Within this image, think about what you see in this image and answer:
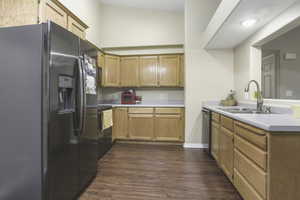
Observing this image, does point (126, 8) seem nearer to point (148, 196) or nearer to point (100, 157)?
point (100, 157)

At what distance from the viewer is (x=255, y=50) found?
2846mm

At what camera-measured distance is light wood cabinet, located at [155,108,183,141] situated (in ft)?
12.5

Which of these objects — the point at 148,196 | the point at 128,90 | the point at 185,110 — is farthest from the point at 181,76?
the point at 148,196

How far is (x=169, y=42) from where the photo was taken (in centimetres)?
439

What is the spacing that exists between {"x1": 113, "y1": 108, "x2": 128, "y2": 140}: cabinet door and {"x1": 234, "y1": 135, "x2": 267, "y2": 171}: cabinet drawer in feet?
8.61

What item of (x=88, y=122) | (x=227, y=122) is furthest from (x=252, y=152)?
(x=88, y=122)

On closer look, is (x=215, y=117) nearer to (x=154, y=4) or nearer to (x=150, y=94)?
(x=150, y=94)

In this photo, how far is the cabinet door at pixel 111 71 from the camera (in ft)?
13.4

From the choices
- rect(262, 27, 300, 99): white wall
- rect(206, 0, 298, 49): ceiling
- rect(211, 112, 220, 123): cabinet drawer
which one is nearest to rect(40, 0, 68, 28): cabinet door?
rect(206, 0, 298, 49): ceiling

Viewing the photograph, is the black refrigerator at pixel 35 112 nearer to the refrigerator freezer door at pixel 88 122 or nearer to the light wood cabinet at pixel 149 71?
the refrigerator freezer door at pixel 88 122

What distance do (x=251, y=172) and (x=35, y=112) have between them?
185 centimetres

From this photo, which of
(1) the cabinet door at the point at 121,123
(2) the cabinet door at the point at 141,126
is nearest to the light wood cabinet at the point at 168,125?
(2) the cabinet door at the point at 141,126

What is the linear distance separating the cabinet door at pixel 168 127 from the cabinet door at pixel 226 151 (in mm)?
1492

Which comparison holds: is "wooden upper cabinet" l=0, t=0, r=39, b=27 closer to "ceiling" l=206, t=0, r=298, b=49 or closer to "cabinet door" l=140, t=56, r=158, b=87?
"ceiling" l=206, t=0, r=298, b=49
